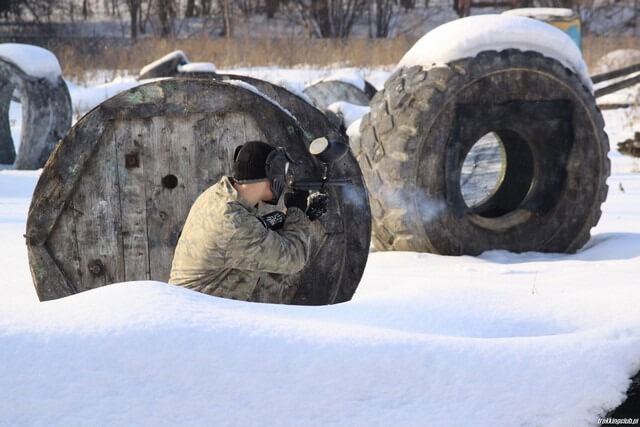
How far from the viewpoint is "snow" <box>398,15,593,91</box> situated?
5812 mm

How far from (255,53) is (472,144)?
18301 millimetres

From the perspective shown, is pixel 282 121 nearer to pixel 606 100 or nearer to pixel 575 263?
pixel 575 263

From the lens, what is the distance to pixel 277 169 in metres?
3.65

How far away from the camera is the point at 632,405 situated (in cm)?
243

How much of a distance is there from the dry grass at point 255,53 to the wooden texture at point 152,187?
1745 cm

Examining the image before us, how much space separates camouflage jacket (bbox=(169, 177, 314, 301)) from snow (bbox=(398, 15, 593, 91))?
2340 millimetres

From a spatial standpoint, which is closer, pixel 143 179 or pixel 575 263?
pixel 143 179

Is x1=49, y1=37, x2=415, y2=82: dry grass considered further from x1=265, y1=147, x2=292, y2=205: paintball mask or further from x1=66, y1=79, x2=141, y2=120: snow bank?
x1=265, y1=147, x2=292, y2=205: paintball mask

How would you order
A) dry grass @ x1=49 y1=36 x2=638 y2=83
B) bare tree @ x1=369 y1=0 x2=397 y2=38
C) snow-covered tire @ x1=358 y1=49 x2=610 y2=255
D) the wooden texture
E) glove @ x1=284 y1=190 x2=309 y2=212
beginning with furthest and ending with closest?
bare tree @ x1=369 y1=0 x2=397 y2=38, dry grass @ x1=49 y1=36 x2=638 y2=83, snow-covered tire @ x1=358 y1=49 x2=610 y2=255, the wooden texture, glove @ x1=284 y1=190 x2=309 y2=212

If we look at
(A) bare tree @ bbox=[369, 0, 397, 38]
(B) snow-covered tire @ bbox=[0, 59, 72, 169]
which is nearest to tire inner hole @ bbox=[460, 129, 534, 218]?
(B) snow-covered tire @ bbox=[0, 59, 72, 169]

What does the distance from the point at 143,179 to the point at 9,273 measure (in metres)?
1.78

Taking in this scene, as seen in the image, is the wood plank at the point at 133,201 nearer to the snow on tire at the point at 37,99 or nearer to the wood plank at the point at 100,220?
the wood plank at the point at 100,220

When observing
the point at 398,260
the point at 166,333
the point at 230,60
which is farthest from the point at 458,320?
the point at 230,60

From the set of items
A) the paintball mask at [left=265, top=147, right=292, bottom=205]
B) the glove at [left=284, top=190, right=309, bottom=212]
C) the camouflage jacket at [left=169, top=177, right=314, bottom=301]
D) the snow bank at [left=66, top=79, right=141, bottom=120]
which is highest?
the paintball mask at [left=265, top=147, right=292, bottom=205]
